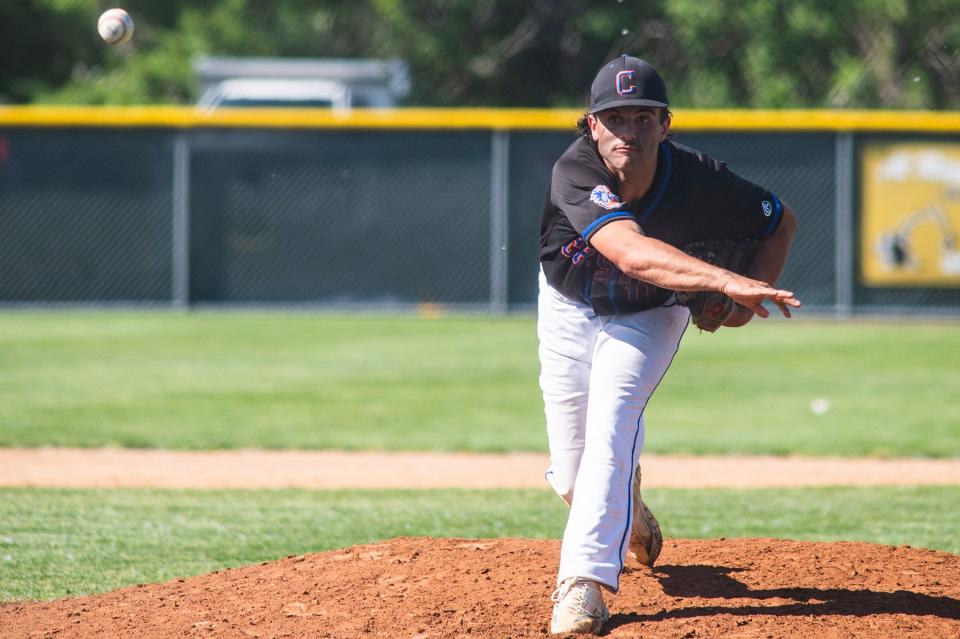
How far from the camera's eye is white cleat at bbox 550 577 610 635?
3.61 m

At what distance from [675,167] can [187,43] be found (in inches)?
924

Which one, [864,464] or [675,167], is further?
[864,464]

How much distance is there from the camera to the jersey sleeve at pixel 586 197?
357 centimetres

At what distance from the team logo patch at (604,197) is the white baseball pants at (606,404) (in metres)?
0.42

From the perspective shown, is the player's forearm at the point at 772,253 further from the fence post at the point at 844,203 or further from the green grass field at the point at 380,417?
the fence post at the point at 844,203

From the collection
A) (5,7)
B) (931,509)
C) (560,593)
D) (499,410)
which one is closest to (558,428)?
(560,593)

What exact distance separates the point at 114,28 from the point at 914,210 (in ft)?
36.5

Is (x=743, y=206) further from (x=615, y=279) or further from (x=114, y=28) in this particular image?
(x=114, y=28)

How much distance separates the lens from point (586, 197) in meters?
3.65

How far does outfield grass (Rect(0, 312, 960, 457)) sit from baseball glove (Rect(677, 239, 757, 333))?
4.56 meters

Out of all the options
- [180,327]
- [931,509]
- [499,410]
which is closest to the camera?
[931,509]

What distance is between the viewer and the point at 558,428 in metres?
4.11

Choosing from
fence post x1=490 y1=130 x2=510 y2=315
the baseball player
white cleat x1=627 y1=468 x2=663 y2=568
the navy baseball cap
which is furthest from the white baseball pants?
fence post x1=490 y1=130 x2=510 y2=315

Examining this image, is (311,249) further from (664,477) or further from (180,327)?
(664,477)
